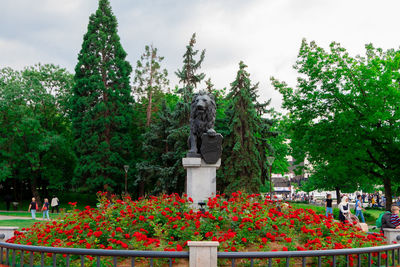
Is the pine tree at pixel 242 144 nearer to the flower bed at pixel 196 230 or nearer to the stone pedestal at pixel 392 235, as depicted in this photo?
the flower bed at pixel 196 230

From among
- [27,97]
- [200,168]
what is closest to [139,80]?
[27,97]

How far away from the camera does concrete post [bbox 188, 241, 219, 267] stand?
5398mm

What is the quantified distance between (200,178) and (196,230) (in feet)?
15.6

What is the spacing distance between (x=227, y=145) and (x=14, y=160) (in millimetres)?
20526

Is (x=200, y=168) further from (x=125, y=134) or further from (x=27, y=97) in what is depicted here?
(x=27, y=97)

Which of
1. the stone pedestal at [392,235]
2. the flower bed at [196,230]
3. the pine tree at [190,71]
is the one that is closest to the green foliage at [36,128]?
the pine tree at [190,71]

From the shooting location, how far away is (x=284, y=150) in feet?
135

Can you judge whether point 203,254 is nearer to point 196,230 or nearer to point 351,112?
point 196,230

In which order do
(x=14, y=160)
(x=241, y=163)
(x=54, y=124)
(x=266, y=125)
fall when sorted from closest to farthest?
(x=241, y=163) < (x=266, y=125) < (x=14, y=160) < (x=54, y=124)

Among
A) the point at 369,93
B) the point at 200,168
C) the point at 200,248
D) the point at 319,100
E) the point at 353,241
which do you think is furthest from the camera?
the point at 319,100

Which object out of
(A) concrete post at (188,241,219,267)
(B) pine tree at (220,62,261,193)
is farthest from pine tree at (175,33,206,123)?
(A) concrete post at (188,241,219,267)

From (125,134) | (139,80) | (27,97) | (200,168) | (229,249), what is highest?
(139,80)

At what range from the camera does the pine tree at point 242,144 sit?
93.8 ft

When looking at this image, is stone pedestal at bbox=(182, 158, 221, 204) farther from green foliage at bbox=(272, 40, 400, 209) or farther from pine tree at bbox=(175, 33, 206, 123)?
pine tree at bbox=(175, 33, 206, 123)
